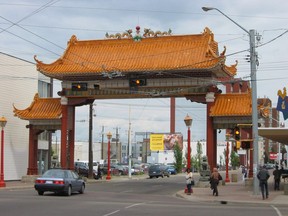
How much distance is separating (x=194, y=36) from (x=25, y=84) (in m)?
16.9

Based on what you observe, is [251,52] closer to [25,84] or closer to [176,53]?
[176,53]

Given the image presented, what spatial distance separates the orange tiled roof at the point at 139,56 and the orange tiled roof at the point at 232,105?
2.13 meters

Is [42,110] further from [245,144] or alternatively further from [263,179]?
[263,179]

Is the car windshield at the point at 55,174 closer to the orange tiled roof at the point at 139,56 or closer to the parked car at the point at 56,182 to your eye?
the parked car at the point at 56,182

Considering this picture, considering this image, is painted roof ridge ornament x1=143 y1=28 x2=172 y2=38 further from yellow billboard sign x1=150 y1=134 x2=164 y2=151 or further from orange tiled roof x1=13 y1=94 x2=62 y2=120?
yellow billboard sign x1=150 y1=134 x2=164 y2=151

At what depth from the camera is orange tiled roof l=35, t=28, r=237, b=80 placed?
40875mm

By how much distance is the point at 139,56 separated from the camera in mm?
43219

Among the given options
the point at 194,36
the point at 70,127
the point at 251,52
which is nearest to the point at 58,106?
the point at 70,127

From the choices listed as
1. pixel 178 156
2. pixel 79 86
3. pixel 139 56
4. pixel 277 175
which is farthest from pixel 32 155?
pixel 178 156

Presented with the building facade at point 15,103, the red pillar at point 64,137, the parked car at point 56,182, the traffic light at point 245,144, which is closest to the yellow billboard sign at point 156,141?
the building facade at point 15,103

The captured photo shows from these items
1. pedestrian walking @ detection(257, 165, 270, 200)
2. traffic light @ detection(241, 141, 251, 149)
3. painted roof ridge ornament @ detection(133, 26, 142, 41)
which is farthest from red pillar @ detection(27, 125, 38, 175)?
pedestrian walking @ detection(257, 165, 270, 200)

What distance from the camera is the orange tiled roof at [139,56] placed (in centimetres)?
4088

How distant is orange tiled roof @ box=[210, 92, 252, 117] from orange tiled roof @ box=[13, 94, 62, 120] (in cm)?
1326

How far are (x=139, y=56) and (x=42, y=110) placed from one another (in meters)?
9.69
